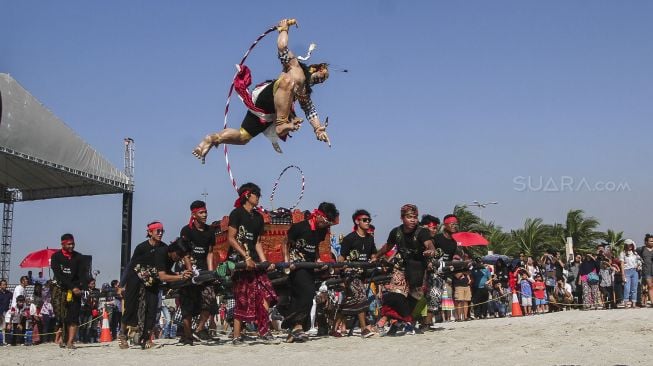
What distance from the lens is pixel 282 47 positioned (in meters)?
10.8

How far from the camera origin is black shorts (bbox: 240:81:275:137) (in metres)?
10.9

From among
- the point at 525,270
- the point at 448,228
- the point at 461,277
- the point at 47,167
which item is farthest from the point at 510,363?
the point at 47,167

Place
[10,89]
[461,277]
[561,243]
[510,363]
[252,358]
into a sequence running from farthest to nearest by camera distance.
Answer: [561,243], [10,89], [461,277], [252,358], [510,363]

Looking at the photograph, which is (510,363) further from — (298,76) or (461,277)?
(461,277)

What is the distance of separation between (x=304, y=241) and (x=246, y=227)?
1194 mm

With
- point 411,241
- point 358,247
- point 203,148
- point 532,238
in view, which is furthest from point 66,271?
point 532,238

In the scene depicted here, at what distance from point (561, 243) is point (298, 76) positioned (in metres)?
46.7

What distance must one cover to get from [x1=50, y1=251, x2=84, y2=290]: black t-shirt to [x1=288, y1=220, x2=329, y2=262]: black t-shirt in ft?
11.9

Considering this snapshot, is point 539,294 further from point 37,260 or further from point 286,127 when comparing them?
point 37,260

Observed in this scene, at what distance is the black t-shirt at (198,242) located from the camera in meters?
11.8

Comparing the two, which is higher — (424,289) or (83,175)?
(83,175)

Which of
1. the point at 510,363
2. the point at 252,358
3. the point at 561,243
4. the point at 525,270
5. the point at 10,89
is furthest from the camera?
the point at 561,243

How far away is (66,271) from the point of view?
12148 millimetres

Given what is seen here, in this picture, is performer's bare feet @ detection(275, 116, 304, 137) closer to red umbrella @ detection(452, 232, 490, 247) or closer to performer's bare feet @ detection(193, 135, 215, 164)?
performer's bare feet @ detection(193, 135, 215, 164)
